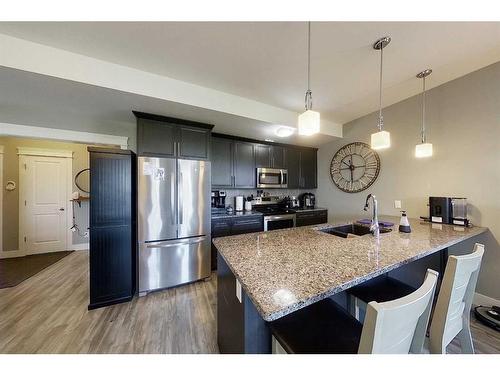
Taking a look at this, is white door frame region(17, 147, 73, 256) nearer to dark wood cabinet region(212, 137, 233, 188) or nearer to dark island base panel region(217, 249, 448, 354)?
dark wood cabinet region(212, 137, 233, 188)

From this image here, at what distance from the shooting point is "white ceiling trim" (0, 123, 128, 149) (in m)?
2.50

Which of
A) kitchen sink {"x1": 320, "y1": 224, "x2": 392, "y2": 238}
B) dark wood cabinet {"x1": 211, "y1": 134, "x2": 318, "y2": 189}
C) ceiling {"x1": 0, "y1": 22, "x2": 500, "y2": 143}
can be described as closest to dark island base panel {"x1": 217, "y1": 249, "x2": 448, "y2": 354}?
kitchen sink {"x1": 320, "y1": 224, "x2": 392, "y2": 238}

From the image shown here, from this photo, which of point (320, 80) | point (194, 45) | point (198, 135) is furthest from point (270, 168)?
point (194, 45)

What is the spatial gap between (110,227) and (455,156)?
4219 mm

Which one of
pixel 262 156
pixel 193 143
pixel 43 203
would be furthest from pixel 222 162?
pixel 43 203

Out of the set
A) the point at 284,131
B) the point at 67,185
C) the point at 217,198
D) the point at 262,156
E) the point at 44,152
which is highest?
the point at 284,131

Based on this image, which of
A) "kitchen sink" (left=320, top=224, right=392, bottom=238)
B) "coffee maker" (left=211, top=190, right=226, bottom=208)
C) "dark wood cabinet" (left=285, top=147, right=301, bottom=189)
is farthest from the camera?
"dark wood cabinet" (left=285, top=147, right=301, bottom=189)

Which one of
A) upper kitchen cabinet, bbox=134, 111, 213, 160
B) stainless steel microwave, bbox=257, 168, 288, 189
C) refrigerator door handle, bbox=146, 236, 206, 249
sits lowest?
refrigerator door handle, bbox=146, 236, 206, 249

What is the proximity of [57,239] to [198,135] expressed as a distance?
3975 mm

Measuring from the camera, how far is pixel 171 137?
2498 millimetres

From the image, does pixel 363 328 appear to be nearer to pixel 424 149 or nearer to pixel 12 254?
pixel 424 149

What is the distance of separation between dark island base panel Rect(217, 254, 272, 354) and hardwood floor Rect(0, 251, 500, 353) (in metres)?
0.50

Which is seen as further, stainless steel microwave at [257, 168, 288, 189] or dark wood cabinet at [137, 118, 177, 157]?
stainless steel microwave at [257, 168, 288, 189]

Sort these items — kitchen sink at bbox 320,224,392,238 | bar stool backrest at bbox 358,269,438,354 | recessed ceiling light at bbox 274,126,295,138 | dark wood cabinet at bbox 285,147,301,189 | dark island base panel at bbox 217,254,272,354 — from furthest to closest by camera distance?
dark wood cabinet at bbox 285,147,301,189 → recessed ceiling light at bbox 274,126,295,138 → kitchen sink at bbox 320,224,392,238 → dark island base panel at bbox 217,254,272,354 → bar stool backrest at bbox 358,269,438,354
